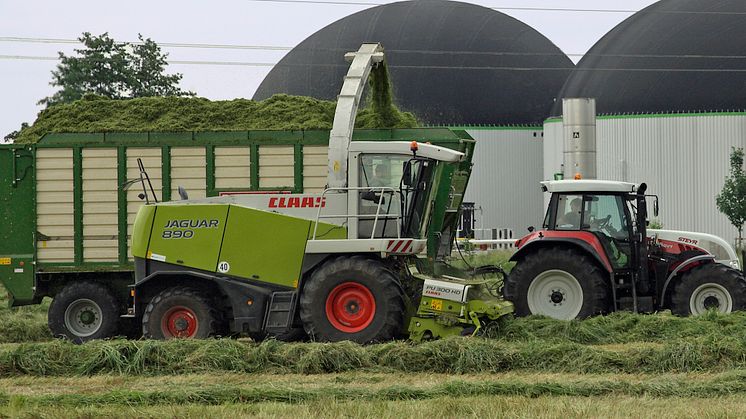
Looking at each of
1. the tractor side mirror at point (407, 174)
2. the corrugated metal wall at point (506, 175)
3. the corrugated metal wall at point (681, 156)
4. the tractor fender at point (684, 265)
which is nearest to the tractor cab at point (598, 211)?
the tractor fender at point (684, 265)

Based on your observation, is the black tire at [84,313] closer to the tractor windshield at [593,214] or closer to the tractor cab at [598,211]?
the tractor cab at [598,211]

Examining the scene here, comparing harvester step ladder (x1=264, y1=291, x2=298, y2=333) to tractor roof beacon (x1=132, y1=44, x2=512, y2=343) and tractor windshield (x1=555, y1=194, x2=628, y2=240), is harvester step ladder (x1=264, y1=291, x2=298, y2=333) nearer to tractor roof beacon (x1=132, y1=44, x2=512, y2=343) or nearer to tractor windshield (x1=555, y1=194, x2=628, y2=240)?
tractor roof beacon (x1=132, y1=44, x2=512, y2=343)

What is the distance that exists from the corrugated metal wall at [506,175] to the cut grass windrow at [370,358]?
105ft

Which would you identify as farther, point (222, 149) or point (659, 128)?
point (659, 128)

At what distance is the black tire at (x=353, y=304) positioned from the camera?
588 inches

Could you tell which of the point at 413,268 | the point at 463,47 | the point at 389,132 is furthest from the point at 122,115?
the point at 463,47

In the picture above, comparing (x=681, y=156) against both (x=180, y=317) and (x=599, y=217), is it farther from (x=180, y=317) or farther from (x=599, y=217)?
(x=180, y=317)

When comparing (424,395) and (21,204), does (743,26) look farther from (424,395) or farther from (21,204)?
(424,395)

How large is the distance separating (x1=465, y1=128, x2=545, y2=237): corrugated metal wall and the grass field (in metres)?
29.7

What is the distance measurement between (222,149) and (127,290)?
2.42 metres

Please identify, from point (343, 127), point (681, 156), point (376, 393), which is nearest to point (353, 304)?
point (343, 127)

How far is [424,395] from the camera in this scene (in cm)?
1130

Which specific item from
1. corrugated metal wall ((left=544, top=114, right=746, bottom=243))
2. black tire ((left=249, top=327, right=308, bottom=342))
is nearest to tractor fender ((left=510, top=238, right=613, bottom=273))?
black tire ((left=249, top=327, right=308, bottom=342))

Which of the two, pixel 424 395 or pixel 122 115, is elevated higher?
pixel 122 115
